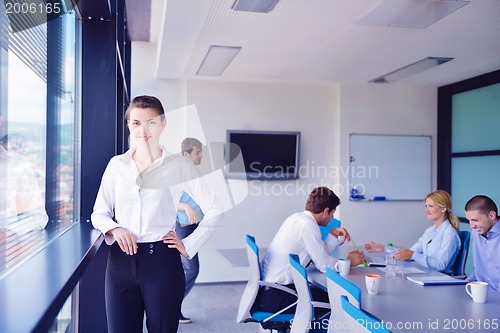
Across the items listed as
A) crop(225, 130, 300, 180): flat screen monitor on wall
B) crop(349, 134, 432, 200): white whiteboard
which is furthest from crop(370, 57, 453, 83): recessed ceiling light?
crop(225, 130, 300, 180): flat screen monitor on wall

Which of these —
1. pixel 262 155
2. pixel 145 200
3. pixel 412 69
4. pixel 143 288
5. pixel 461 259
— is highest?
Result: pixel 412 69

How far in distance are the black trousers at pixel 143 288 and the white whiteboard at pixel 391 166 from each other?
5.22 metres

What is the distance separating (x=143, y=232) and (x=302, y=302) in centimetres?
155

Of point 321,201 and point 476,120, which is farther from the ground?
point 476,120

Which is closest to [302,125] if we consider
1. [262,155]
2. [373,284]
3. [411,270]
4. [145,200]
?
[262,155]

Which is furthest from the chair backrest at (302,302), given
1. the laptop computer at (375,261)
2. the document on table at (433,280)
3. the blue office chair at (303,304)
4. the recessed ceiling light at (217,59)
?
the recessed ceiling light at (217,59)

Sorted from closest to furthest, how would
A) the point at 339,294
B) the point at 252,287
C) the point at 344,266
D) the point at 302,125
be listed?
1. the point at 339,294
2. the point at 344,266
3. the point at 252,287
4. the point at 302,125

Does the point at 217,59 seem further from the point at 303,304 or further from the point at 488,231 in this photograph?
the point at 488,231

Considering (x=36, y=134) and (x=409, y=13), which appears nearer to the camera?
(x=36, y=134)

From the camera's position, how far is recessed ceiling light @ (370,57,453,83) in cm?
551

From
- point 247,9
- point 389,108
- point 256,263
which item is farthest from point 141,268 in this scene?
point 389,108

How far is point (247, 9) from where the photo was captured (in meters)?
3.80

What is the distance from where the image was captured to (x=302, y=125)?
6.97 meters

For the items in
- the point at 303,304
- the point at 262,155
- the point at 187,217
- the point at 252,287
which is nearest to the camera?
the point at 303,304
